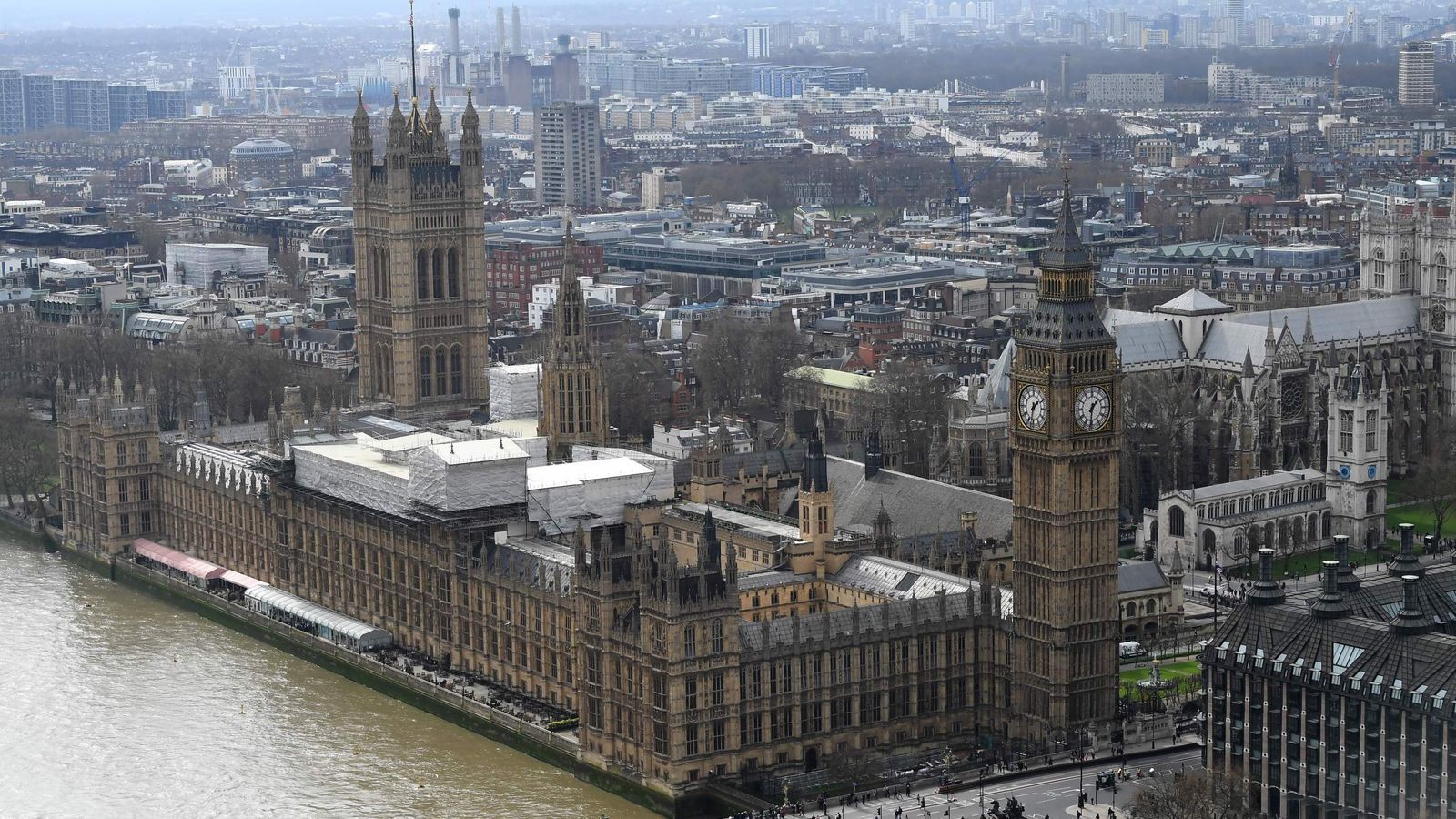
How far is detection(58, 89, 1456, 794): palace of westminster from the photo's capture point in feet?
298

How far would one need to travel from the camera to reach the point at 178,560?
12481cm

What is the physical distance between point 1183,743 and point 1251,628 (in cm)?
936

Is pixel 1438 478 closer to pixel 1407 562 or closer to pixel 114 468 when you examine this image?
pixel 1407 562

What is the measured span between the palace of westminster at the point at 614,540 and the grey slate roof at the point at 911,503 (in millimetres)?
2394

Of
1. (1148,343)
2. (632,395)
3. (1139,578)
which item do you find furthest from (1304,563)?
(632,395)

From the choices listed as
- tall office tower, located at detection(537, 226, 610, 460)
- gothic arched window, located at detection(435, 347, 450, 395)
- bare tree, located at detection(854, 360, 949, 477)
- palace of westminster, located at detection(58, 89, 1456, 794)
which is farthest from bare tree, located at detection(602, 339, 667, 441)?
tall office tower, located at detection(537, 226, 610, 460)

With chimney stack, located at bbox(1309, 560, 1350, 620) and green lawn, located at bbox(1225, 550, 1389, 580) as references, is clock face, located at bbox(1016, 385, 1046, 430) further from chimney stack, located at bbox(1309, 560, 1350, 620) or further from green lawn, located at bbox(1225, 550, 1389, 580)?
green lawn, located at bbox(1225, 550, 1389, 580)

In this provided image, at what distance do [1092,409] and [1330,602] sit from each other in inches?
468

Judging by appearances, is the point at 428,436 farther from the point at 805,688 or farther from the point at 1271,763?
the point at 1271,763

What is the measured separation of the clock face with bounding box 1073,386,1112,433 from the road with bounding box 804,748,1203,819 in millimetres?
10878

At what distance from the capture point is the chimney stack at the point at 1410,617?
79.9 metres

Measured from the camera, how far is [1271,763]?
3246 inches

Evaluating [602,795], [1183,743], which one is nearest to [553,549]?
[602,795]

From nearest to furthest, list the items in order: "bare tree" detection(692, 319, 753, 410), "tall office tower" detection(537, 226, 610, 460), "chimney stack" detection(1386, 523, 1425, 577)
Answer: "chimney stack" detection(1386, 523, 1425, 577), "tall office tower" detection(537, 226, 610, 460), "bare tree" detection(692, 319, 753, 410)
